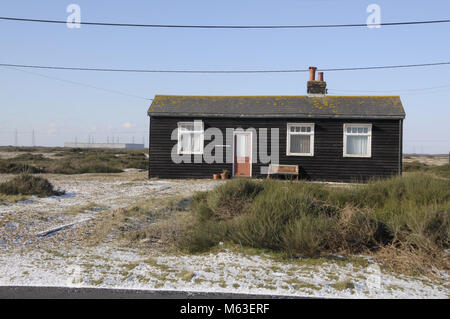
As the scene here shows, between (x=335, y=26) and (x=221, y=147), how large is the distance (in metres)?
7.57

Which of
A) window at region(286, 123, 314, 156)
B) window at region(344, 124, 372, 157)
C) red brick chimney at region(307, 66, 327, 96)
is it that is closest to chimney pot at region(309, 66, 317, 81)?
red brick chimney at region(307, 66, 327, 96)

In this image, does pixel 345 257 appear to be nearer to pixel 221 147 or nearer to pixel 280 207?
pixel 280 207

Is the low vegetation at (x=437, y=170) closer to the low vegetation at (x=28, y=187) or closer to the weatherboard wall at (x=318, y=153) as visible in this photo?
the weatherboard wall at (x=318, y=153)

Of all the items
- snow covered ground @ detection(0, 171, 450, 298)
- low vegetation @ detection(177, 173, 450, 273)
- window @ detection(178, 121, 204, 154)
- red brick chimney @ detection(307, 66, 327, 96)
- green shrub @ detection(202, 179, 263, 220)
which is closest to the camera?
snow covered ground @ detection(0, 171, 450, 298)

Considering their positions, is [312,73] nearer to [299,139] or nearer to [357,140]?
[299,139]

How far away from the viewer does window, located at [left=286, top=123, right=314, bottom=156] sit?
16812 millimetres

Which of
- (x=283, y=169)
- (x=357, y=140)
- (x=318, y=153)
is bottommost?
(x=283, y=169)

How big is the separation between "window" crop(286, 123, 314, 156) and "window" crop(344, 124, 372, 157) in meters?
1.61

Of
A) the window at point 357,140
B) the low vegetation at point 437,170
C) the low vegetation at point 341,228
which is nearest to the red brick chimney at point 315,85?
the window at point 357,140

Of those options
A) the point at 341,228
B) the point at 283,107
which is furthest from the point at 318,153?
the point at 341,228

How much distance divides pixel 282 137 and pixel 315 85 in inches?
144

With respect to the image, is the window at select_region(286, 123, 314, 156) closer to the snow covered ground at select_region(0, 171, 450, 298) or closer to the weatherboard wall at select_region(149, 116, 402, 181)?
the weatherboard wall at select_region(149, 116, 402, 181)

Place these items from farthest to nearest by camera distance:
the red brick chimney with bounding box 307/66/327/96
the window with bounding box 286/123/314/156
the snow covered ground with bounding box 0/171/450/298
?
the red brick chimney with bounding box 307/66/327/96 < the window with bounding box 286/123/314/156 < the snow covered ground with bounding box 0/171/450/298

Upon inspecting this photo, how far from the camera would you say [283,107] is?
1741 centimetres
